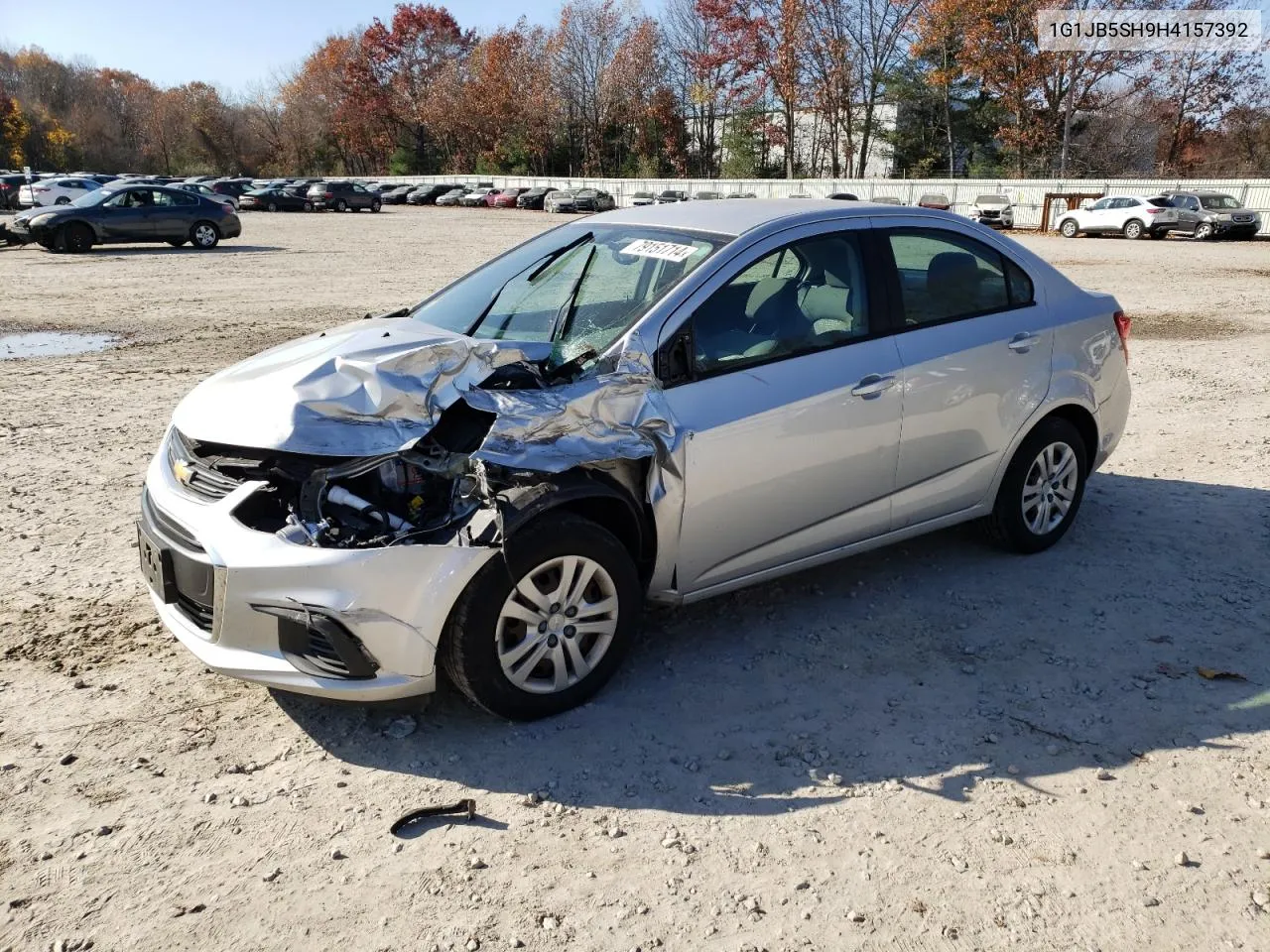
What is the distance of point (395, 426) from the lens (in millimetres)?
3488

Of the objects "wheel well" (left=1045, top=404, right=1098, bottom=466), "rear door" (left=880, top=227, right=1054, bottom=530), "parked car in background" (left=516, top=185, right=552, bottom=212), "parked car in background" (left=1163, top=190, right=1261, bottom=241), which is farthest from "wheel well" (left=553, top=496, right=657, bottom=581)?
"parked car in background" (left=516, top=185, right=552, bottom=212)

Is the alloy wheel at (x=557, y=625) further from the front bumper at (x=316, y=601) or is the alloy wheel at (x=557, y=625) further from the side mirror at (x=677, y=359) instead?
the side mirror at (x=677, y=359)

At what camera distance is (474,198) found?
58094 millimetres

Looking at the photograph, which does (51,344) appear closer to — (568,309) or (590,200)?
(568,309)

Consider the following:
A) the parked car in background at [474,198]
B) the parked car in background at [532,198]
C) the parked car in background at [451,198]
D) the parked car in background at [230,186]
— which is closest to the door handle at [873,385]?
the parked car in background at [532,198]

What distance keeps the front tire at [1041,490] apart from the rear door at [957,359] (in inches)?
7.8

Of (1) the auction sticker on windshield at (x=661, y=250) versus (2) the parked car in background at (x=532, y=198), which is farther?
(2) the parked car in background at (x=532, y=198)

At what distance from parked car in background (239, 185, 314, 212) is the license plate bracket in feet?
163

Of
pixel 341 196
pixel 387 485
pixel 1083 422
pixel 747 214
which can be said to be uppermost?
pixel 341 196

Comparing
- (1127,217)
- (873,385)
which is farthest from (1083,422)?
(1127,217)

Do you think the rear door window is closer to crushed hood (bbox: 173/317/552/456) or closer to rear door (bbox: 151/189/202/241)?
crushed hood (bbox: 173/317/552/456)

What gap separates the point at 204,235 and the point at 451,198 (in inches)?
1424

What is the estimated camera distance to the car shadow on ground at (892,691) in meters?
3.46

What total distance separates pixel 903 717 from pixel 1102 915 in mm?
1070
